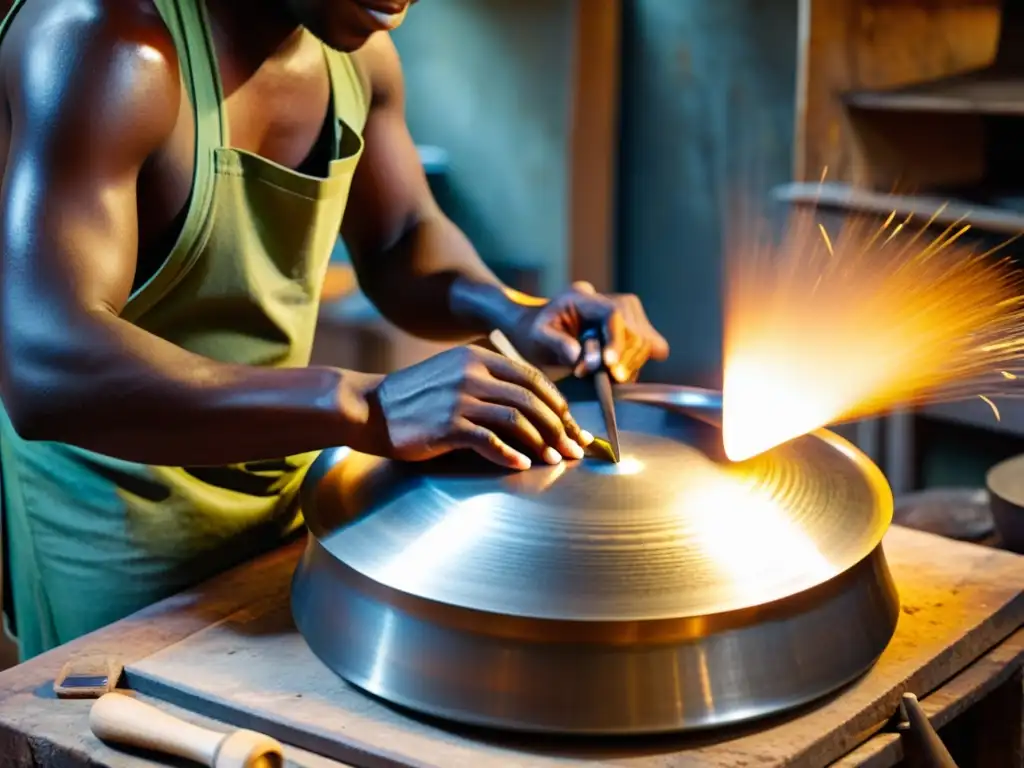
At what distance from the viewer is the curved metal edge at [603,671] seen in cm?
100

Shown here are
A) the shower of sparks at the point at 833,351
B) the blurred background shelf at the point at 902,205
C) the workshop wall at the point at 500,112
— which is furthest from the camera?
the workshop wall at the point at 500,112

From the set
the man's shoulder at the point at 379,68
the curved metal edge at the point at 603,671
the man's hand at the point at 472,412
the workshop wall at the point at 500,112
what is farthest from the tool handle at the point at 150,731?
the workshop wall at the point at 500,112

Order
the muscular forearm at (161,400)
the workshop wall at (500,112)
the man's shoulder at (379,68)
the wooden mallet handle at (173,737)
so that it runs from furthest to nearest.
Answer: the workshop wall at (500,112) → the man's shoulder at (379,68) → the muscular forearm at (161,400) → the wooden mallet handle at (173,737)

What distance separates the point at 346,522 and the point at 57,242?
12.6 inches

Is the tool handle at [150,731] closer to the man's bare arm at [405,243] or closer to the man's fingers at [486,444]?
the man's fingers at [486,444]

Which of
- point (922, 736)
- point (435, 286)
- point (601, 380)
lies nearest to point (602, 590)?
point (922, 736)

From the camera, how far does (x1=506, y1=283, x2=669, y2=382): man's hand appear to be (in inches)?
56.5

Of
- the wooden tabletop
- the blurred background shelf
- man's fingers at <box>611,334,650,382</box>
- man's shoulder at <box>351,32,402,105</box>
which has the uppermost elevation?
man's shoulder at <box>351,32,402,105</box>

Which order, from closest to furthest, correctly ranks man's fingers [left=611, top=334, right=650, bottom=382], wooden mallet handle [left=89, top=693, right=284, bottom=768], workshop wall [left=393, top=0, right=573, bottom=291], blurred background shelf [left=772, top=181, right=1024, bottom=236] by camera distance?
wooden mallet handle [left=89, top=693, right=284, bottom=768] < man's fingers [left=611, top=334, right=650, bottom=382] < blurred background shelf [left=772, top=181, right=1024, bottom=236] < workshop wall [left=393, top=0, right=573, bottom=291]

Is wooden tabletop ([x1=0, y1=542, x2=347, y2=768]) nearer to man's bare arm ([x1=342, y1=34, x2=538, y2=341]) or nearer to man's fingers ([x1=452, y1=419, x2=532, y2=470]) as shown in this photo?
man's fingers ([x1=452, y1=419, x2=532, y2=470])

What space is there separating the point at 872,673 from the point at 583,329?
0.51 meters

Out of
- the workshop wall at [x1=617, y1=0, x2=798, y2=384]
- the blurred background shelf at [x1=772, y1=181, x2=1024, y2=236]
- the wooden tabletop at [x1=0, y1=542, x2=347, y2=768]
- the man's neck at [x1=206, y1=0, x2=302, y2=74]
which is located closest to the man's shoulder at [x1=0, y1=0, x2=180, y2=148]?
the man's neck at [x1=206, y1=0, x2=302, y2=74]

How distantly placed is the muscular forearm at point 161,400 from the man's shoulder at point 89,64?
0.17 meters

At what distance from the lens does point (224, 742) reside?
3.30 feet
